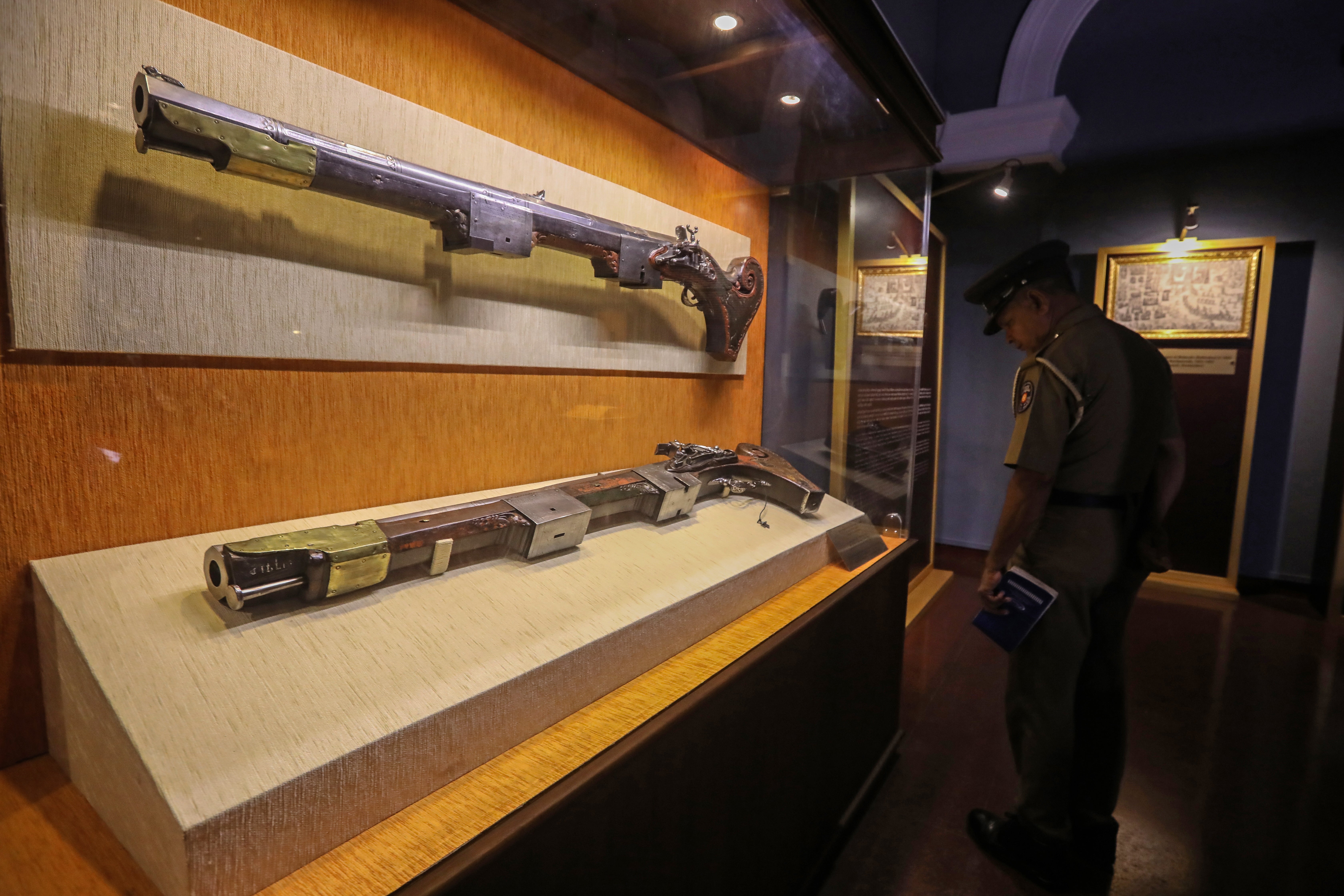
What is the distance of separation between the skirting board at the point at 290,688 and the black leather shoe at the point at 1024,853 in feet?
4.30

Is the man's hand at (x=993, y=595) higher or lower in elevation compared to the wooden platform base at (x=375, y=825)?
lower

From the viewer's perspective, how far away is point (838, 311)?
248 cm

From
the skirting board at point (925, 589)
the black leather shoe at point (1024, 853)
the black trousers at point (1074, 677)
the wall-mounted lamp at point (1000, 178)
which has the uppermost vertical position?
the wall-mounted lamp at point (1000, 178)

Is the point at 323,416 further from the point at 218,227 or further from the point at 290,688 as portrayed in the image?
the point at 290,688

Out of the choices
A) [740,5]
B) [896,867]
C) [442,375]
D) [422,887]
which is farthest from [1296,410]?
[422,887]

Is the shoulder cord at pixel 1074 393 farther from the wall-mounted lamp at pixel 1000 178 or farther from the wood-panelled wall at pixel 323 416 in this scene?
the wall-mounted lamp at pixel 1000 178

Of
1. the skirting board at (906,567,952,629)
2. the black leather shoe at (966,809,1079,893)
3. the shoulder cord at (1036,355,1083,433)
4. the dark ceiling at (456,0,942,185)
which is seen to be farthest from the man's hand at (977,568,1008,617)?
the skirting board at (906,567,952,629)

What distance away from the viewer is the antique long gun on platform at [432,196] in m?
0.78

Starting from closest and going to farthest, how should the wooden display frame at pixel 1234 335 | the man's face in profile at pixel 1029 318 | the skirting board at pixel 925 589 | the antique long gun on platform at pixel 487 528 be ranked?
the antique long gun on platform at pixel 487 528 < the man's face in profile at pixel 1029 318 < the skirting board at pixel 925 589 < the wooden display frame at pixel 1234 335

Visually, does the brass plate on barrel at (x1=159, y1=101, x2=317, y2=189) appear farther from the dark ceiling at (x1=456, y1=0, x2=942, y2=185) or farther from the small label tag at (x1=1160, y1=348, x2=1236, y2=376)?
the small label tag at (x1=1160, y1=348, x2=1236, y2=376)

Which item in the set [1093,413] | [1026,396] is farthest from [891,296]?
[1093,413]

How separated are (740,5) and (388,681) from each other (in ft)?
4.63

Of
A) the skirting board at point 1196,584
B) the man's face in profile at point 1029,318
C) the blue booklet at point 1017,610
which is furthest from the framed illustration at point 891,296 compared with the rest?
the skirting board at point 1196,584

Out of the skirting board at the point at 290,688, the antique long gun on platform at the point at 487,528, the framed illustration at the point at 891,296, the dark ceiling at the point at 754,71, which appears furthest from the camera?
the framed illustration at the point at 891,296
